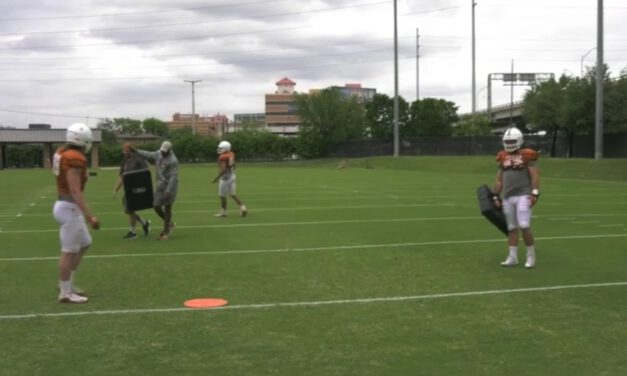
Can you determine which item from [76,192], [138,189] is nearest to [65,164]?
[76,192]

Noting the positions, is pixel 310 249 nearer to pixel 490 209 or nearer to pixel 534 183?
pixel 490 209

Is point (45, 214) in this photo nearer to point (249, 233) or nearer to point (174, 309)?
point (249, 233)

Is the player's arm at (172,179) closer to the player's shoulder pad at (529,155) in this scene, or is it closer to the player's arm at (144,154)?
the player's arm at (144,154)

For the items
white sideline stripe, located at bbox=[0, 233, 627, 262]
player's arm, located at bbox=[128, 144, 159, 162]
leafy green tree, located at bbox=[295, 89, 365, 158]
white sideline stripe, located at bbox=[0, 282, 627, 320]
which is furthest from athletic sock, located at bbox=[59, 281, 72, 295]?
leafy green tree, located at bbox=[295, 89, 365, 158]

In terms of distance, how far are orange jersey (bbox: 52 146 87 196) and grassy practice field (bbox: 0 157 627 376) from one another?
1.28 m

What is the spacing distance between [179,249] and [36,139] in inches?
2944

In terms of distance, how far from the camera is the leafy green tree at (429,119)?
89125 millimetres

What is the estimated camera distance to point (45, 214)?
17625 millimetres

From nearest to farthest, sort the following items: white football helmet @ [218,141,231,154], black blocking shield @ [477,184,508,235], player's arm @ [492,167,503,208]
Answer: player's arm @ [492,167,503,208] < black blocking shield @ [477,184,508,235] < white football helmet @ [218,141,231,154]

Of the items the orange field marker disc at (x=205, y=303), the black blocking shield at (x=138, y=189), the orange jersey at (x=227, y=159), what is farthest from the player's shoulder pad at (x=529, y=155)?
the orange jersey at (x=227, y=159)

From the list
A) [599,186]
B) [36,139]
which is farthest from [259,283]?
[36,139]

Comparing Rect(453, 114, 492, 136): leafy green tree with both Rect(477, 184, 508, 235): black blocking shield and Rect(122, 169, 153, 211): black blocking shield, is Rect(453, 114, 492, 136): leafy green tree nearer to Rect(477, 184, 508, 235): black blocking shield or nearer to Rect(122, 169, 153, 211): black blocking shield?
Rect(122, 169, 153, 211): black blocking shield

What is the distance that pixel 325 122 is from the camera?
8881 centimetres

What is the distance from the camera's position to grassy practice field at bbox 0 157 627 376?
534cm
